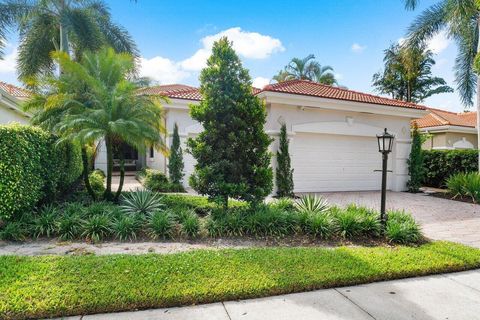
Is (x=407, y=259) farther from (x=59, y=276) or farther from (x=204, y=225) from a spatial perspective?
(x=59, y=276)

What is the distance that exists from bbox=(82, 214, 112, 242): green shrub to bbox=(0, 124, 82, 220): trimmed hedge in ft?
4.86

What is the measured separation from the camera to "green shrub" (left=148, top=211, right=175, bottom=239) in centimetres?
553

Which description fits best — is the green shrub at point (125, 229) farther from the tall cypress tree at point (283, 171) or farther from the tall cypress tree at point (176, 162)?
the tall cypress tree at point (176, 162)

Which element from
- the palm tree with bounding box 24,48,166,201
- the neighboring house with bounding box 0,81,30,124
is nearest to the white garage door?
the palm tree with bounding box 24,48,166,201

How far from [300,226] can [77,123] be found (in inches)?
237

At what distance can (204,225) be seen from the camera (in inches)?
228

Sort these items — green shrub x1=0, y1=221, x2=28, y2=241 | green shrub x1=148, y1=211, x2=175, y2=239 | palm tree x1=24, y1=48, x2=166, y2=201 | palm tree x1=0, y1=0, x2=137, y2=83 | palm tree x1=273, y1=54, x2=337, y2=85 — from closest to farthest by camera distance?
green shrub x1=0, y1=221, x2=28, y2=241, green shrub x1=148, y1=211, x2=175, y2=239, palm tree x1=24, y1=48, x2=166, y2=201, palm tree x1=0, y1=0, x2=137, y2=83, palm tree x1=273, y1=54, x2=337, y2=85

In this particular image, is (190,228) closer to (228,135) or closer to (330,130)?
(228,135)

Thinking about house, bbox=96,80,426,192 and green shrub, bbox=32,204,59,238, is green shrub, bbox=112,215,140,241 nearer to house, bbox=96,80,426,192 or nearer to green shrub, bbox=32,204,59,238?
green shrub, bbox=32,204,59,238

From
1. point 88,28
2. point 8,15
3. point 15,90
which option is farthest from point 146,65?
point 15,90

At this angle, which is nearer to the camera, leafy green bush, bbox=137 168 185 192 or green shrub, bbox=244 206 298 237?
green shrub, bbox=244 206 298 237

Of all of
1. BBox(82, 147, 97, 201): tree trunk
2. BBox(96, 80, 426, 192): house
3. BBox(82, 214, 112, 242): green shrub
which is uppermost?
BBox(96, 80, 426, 192): house

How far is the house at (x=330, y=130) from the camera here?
1104cm

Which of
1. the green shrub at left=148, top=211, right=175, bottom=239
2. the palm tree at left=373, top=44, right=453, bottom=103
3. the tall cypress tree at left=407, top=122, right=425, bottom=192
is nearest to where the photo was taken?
the green shrub at left=148, top=211, right=175, bottom=239
